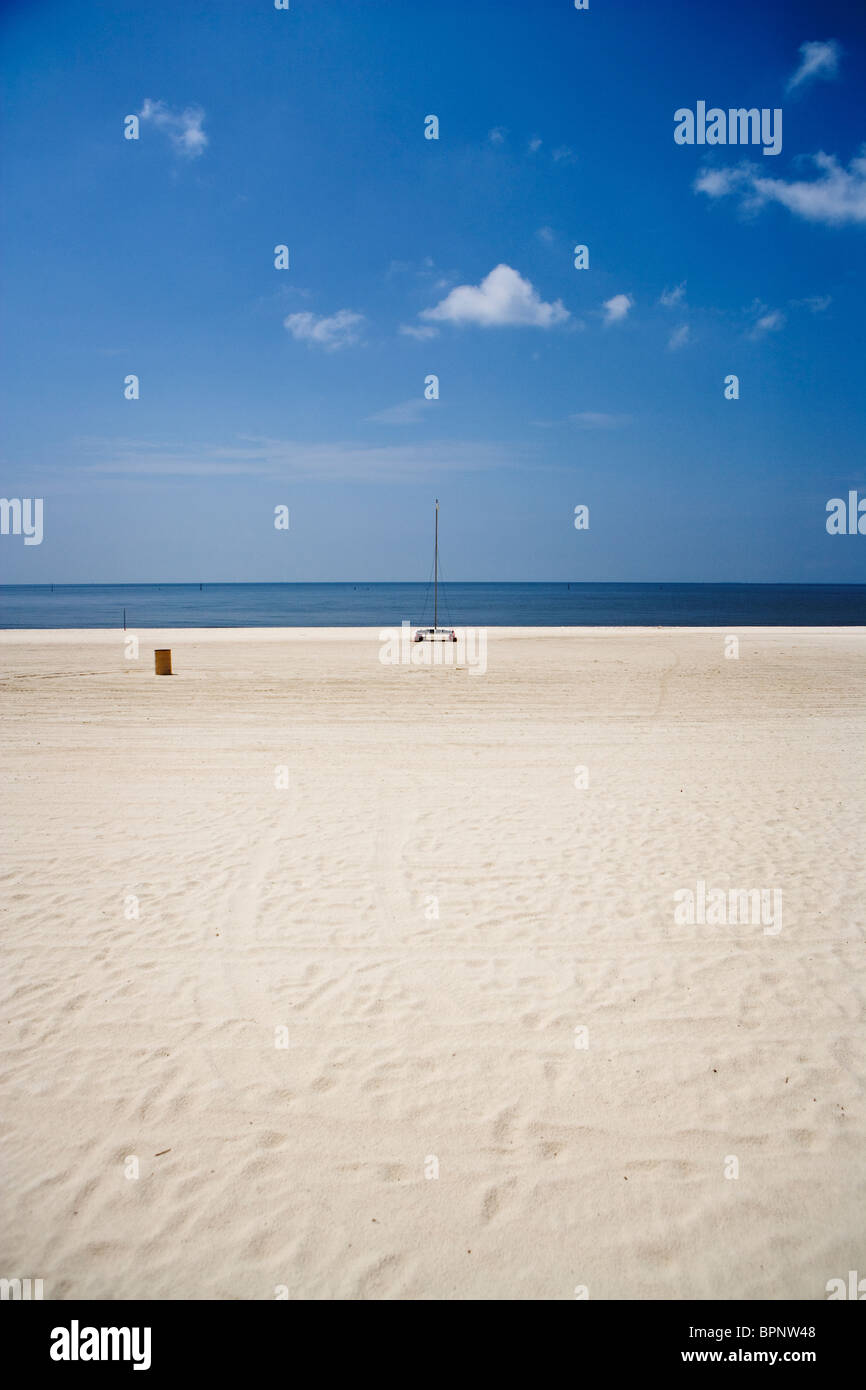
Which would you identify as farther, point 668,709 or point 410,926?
point 668,709

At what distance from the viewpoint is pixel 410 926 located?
621 centimetres

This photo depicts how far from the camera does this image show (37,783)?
417 inches

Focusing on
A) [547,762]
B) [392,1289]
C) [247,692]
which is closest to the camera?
[392,1289]

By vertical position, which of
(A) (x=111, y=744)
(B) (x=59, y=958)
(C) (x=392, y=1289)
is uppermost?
(A) (x=111, y=744)

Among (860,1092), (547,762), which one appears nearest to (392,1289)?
(860,1092)

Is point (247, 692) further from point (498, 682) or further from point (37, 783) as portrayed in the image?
point (37, 783)

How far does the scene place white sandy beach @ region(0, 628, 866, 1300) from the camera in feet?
10.9

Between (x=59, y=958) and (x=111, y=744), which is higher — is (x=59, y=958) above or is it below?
below

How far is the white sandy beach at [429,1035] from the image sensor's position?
332 cm

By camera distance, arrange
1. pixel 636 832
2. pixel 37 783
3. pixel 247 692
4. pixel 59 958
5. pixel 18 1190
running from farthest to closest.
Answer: pixel 247 692
pixel 37 783
pixel 636 832
pixel 59 958
pixel 18 1190

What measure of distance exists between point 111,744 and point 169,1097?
399 inches

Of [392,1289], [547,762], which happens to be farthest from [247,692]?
[392,1289]

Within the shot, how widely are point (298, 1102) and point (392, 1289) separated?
1.21 meters

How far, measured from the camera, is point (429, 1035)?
474 cm
